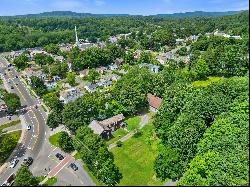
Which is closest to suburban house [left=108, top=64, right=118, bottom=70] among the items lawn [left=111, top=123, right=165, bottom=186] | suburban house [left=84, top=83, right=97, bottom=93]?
suburban house [left=84, top=83, right=97, bottom=93]

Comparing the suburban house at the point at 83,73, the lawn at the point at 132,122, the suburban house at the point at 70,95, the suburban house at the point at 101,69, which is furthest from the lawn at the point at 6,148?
the suburban house at the point at 101,69

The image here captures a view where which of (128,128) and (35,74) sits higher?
(128,128)

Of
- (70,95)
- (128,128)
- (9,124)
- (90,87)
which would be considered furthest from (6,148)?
(90,87)

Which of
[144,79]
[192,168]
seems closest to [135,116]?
[144,79]

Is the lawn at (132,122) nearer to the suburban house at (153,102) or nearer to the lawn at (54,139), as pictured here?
the suburban house at (153,102)

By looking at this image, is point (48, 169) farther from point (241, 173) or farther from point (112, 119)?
point (241, 173)

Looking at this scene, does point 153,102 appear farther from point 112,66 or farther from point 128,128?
point 112,66
